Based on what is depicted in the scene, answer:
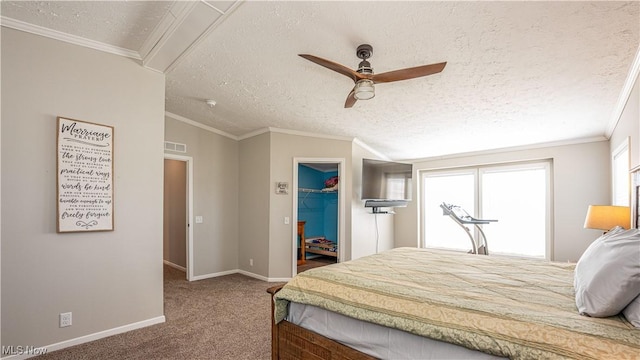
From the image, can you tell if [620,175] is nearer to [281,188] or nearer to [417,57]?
[417,57]

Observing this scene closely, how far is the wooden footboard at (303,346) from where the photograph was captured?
5.76 feet

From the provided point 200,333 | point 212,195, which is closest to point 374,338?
point 200,333

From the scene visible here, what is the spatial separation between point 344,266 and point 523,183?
4133 mm

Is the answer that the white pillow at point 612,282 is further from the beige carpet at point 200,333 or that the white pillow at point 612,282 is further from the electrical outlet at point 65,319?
the electrical outlet at point 65,319

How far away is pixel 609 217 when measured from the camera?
2682 millimetres

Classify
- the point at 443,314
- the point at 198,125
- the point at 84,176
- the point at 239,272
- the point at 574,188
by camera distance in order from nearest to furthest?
the point at 443,314, the point at 84,176, the point at 574,188, the point at 198,125, the point at 239,272

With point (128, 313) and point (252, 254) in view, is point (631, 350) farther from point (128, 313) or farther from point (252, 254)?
point (252, 254)

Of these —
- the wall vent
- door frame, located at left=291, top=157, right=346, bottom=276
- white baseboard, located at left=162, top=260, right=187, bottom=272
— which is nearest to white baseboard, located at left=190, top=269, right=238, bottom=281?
white baseboard, located at left=162, top=260, right=187, bottom=272

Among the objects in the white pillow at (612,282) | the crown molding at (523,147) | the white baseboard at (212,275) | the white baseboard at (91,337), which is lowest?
the white baseboard at (212,275)

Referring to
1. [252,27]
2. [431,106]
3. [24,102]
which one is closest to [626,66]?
[431,106]

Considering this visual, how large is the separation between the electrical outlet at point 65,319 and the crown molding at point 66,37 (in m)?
2.39

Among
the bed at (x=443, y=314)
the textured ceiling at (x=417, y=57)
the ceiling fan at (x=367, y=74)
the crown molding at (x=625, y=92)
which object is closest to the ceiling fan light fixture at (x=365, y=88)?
the ceiling fan at (x=367, y=74)

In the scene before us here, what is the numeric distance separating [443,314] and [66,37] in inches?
142

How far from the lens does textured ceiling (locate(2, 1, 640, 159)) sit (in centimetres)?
190
